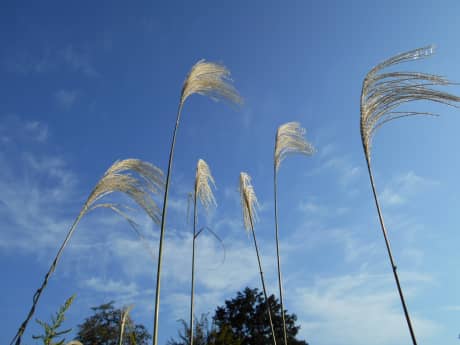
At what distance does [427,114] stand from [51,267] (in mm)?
3074

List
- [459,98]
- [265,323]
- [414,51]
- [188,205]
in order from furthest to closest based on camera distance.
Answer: [265,323] → [188,205] → [414,51] → [459,98]

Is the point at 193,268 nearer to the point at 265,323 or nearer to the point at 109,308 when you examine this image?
the point at 109,308

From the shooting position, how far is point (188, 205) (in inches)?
236

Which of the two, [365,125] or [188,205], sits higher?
[188,205]

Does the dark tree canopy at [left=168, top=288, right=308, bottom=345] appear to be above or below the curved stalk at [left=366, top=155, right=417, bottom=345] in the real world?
above

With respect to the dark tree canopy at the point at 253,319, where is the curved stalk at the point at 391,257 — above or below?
below

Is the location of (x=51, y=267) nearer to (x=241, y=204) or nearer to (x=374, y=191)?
(x=374, y=191)

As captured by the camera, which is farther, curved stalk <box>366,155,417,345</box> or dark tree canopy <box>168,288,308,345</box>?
dark tree canopy <box>168,288,308,345</box>

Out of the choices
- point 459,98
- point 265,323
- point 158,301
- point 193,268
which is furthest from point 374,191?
point 265,323

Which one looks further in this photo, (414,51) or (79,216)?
(414,51)

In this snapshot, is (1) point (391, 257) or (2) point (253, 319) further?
(2) point (253, 319)

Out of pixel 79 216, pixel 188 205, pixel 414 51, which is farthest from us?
pixel 188 205

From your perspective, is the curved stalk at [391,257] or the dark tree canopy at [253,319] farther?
the dark tree canopy at [253,319]

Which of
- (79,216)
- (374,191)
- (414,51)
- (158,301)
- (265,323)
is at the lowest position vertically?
(158,301)
